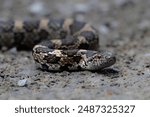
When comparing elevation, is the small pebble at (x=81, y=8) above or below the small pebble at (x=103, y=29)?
above

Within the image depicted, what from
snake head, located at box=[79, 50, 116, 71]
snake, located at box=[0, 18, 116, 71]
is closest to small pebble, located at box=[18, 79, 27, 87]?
snake, located at box=[0, 18, 116, 71]

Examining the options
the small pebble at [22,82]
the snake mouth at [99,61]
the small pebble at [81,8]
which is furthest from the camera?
the small pebble at [81,8]

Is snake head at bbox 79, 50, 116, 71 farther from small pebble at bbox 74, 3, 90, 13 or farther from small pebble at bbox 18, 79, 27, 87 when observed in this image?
small pebble at bbox 74, 3, 90, 13

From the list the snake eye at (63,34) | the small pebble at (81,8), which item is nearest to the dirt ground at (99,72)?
the small pebble at (81,8)

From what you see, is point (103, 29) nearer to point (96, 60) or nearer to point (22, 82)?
point (96, 60)

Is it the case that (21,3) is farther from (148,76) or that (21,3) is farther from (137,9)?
(148,76)

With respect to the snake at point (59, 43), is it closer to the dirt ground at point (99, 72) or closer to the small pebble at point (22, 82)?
the dirt ground at point (99, 72)

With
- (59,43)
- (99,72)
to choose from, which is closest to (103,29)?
(59,43)
